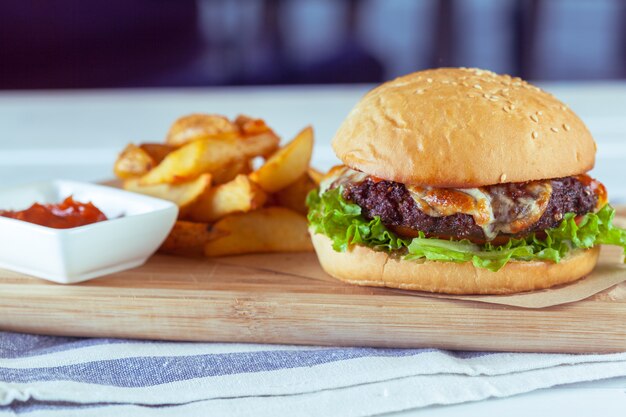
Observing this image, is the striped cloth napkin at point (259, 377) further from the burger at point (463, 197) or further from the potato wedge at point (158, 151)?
the potato wedge at point (158, 151)

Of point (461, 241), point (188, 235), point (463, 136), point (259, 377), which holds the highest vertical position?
point (463, 136)

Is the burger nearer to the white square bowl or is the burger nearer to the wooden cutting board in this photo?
the wooden cutting board

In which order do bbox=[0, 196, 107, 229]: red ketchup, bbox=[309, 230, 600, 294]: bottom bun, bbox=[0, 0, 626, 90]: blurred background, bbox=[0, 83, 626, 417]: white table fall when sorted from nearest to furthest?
bbox=[309, 230, 600, 294]: bottom bun, bbox=[0, 196, 107, 229]: red ketchup, bbox=[0, 83, 626, 417]: white table, bbox=[0, 0, 626, 90]: blurred background

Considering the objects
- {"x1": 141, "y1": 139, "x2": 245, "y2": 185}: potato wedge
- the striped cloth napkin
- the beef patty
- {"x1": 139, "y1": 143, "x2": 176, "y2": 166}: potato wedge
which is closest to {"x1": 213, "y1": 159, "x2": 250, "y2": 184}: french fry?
{"x1": 141, "y1": 139, "x2": 245, "y2": 185}: potato wedge

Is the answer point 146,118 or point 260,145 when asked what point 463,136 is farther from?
point 146,118

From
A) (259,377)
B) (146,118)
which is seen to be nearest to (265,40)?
(146,118)

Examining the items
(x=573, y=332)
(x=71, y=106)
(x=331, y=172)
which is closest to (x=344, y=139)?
(x=331, y=172)

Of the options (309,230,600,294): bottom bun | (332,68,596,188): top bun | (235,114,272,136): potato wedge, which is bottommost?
(309,230,600,294): bottom bun

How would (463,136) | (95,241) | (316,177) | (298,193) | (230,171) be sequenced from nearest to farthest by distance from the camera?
(463,136) → (95,241) → (230,171) → (298,193) → (316,177)

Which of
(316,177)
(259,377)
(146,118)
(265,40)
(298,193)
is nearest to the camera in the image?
(259,377)
